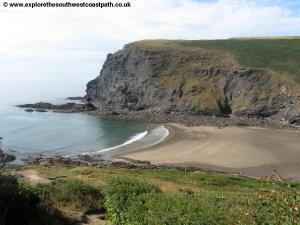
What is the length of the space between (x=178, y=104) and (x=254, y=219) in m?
100

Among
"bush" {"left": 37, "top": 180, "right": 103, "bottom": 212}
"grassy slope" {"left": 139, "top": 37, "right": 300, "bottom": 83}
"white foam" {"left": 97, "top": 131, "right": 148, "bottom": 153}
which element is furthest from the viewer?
"grassy slope" {"left": 139, "top": 37, "right": 300, "bottom": 83}

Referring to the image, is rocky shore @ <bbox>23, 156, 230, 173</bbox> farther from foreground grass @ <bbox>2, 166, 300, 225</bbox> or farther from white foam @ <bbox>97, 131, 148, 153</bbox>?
foreground grass @ <bbox>2, 166, 300, 225</bbox>

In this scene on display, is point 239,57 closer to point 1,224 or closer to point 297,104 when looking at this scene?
point 297,104

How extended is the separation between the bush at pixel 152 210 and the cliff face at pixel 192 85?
83.2 m

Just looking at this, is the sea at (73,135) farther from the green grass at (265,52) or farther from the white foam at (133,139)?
the green grass at (265,52)

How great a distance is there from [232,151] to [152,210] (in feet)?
175

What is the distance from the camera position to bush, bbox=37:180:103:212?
18.2m

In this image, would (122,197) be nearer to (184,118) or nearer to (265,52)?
(184,118)

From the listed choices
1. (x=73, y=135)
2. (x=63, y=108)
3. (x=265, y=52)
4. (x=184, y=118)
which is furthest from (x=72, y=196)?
(x=265, y=52)

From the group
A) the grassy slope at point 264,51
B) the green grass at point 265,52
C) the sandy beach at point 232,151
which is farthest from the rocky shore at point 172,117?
the green grass at point 265,52

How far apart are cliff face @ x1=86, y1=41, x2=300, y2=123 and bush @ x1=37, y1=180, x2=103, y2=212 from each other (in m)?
80.5

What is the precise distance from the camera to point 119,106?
118m

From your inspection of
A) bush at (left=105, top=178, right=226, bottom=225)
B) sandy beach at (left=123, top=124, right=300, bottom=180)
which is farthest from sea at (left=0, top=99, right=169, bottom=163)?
bush at (left=105, top=178, right=226, bottom=225)

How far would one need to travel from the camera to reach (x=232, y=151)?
214 feet
